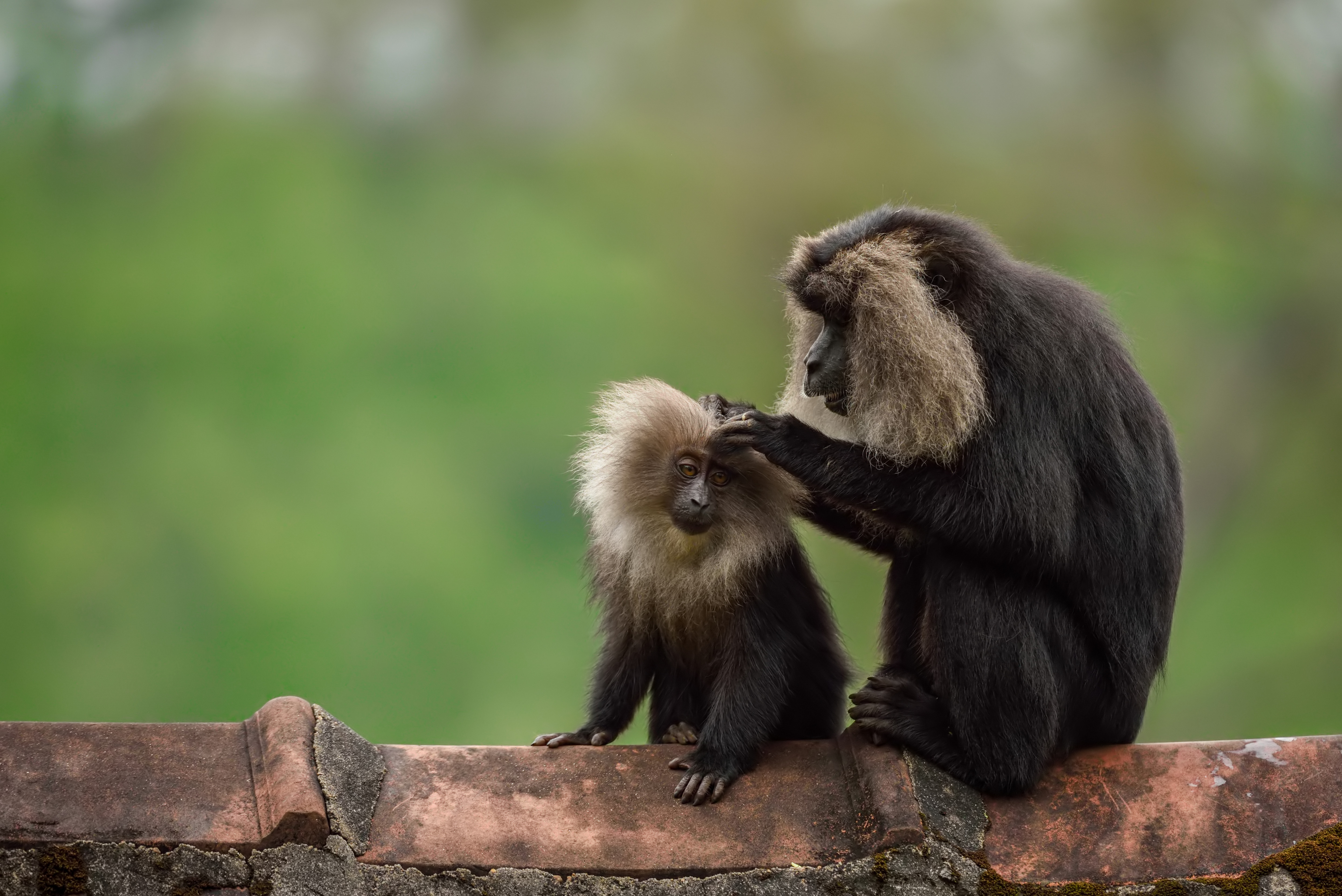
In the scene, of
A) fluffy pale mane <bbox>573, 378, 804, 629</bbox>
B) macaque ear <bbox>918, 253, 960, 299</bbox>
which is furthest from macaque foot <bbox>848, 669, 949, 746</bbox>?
macaque ear <bbox>918, 253, 960, 299</bbox>

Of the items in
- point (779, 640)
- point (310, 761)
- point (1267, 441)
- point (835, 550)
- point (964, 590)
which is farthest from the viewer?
point (1267, 441)

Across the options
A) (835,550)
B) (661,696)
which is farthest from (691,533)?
(835,550)

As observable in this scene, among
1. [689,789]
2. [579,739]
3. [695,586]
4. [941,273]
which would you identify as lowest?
[689,789]

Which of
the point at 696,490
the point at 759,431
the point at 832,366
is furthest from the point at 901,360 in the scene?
the point at 696,490

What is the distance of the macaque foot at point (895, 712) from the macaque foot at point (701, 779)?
39 cm

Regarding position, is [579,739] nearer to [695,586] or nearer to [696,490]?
[695,586]

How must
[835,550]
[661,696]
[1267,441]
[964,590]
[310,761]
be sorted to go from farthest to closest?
[1267,441]
[835,550]
[661,696]
[964,590]
[310,761]

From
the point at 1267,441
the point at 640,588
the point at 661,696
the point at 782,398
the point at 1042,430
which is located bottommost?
the point at 661,696

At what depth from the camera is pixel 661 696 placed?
170 inches

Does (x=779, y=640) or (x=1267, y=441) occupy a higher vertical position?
(x=1267, y=441)

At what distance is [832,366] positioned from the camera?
3.82m

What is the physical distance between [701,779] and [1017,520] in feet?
3.65

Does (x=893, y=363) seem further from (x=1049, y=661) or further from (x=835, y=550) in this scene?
(x=835, y=550)

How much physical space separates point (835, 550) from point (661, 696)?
479 centimetres
